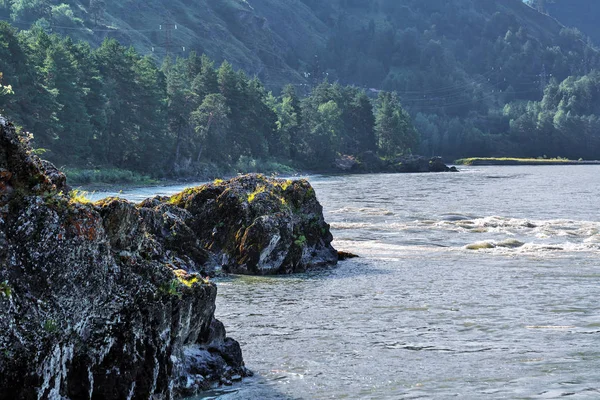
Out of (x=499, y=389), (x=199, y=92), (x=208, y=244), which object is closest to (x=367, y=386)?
(x=499, y=389)

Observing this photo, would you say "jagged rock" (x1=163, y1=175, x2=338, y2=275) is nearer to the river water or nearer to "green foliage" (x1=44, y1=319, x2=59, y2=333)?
the river water

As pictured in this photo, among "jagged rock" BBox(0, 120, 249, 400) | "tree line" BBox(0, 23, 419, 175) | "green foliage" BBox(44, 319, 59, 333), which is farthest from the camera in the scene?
"tree line" BBox(0, 23, 419, 175)

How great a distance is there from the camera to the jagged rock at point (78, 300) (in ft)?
38.4

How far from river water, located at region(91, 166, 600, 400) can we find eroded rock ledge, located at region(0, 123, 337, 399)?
1.24m

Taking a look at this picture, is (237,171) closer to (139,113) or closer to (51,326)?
(139,113)

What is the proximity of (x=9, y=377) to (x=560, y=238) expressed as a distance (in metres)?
33.4

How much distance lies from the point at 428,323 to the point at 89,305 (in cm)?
1010

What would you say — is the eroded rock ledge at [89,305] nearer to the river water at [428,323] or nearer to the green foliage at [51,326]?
the green foliage at [51,326]

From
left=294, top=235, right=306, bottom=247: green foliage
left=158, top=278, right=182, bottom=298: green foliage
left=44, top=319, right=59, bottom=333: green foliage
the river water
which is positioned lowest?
the river water

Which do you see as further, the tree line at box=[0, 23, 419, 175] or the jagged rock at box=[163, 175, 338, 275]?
the tree line at box=[0, 23, 419, 175]

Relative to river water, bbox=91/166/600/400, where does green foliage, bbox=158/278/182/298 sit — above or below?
above

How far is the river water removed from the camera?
50.8 feet

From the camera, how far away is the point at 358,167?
190 meters

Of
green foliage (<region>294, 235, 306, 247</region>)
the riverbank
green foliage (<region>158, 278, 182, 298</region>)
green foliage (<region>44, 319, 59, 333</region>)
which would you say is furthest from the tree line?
green foliage (<region>44, 319, 59, 333</region>)
